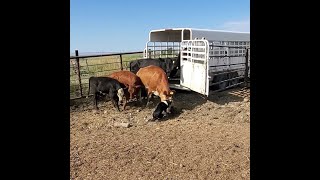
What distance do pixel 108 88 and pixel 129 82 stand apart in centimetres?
70

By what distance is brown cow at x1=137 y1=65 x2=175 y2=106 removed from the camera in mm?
7859

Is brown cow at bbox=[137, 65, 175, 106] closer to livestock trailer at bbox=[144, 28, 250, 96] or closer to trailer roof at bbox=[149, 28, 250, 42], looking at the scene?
livestock trailer at bbox=[144, 28, 250, 96]

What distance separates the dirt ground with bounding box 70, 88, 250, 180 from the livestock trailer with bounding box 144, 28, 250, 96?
90 centimetres

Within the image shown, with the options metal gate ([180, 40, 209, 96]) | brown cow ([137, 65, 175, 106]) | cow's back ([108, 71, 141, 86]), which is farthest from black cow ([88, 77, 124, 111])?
metal gate ([180, 40, 209, 96])

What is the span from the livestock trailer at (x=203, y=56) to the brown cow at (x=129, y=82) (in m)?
1.53

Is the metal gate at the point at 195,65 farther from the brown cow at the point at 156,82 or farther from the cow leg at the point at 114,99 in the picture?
the cow leg at the point at 114,99

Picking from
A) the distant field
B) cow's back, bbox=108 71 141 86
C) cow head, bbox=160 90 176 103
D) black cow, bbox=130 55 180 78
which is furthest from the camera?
black cow, bbox=130 55 180 78

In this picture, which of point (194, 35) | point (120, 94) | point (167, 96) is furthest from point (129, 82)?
point (194, 35)

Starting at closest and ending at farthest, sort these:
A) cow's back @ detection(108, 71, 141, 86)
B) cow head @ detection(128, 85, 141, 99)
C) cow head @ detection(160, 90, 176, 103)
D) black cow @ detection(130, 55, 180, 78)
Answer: cow head @ detection(160, 90, 176, 103) < cow head @ detection(128, 85, 141, 99) < cow's back @ detection(108, 71, 141, 86) < black cow @ detection(130, 55, 180, 78)

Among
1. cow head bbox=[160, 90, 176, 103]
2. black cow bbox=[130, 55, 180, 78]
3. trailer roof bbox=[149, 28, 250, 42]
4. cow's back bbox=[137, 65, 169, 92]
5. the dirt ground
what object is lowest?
the dirt ground

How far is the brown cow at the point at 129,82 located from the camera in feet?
27.0

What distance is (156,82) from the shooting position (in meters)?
8.27

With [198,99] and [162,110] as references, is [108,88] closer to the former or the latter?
[162,110]
